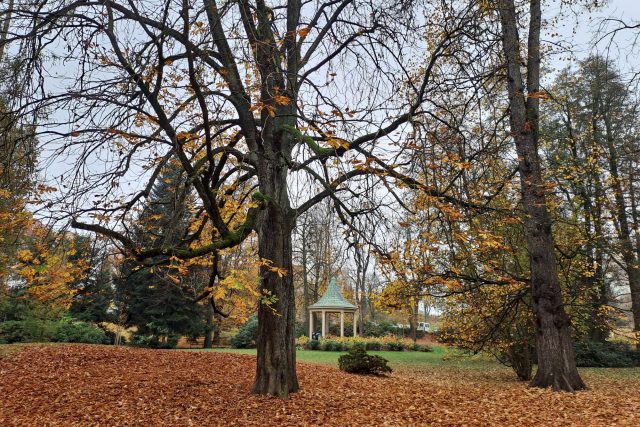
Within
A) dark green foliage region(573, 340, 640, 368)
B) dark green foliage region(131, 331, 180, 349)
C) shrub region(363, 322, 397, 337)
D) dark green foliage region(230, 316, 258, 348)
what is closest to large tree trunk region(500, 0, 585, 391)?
dark green foliage region(573, 340, 640, 368)

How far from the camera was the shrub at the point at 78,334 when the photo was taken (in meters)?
17.0

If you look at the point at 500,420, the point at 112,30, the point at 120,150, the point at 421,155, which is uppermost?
the point at 112,30

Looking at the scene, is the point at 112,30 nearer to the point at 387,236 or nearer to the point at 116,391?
the point at 387,236

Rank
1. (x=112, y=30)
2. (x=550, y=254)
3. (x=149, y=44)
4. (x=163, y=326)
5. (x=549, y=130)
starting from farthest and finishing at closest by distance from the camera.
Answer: (x=163, y=326) → (x=549, y=130) → (x=550, y=254) → (x=112, y=30) → (x=149, y=44)

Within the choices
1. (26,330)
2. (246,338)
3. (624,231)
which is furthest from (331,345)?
(624,231)

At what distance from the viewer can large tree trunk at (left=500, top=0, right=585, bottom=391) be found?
7992 mm

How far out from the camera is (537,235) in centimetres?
859

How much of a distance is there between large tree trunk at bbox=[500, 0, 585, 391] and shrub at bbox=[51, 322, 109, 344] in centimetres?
1584

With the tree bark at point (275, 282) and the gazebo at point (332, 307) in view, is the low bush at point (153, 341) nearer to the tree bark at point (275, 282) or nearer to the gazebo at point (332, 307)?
the gazebo at point (332, 307)

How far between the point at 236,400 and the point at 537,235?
20.7 ft

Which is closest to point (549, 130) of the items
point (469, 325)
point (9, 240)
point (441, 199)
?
point (469, 325)

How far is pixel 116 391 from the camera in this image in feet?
22.4

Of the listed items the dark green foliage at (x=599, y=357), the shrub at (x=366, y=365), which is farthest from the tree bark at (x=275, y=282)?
the dark green foliage at (x=599, y=357)

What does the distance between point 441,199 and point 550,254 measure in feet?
12.5
